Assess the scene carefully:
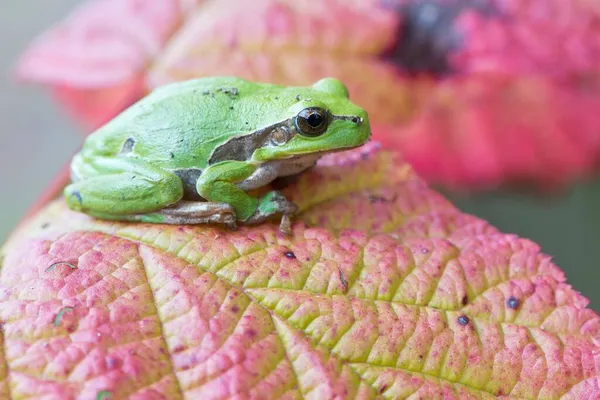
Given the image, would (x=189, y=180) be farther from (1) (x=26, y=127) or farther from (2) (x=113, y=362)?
(1) (x=26, y=127)

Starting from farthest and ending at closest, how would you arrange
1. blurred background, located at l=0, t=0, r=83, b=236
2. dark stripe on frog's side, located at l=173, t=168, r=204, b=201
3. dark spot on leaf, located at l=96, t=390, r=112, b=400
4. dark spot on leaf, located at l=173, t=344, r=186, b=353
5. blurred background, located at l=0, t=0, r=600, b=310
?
1. blurred background, located at l=0, t=0, r=83, b=236
2. blurred background, located at l=0, t=0, r=600, b=310
3. dark stripe on frog's side, located at l=173, t=168, r=204, b=201
4. dark spot on leaf, located at l=173, t=344, r=186, b=353
5. dark spot on leaf, located at l=96, t=390, r=112, b=400

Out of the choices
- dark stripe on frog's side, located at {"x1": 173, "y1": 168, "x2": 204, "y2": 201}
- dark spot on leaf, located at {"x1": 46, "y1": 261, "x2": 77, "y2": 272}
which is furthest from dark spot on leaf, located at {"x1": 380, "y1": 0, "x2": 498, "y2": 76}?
dark spot on leaf, located at {"x1": 46, "y1": 261, "x2": 77, "y2": 272}

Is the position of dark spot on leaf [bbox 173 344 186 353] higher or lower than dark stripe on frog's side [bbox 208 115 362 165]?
lower

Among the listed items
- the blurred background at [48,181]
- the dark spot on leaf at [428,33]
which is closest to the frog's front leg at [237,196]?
the dark spot on leaf at [428,33]

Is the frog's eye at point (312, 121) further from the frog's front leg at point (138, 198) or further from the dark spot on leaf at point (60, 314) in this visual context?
the dark spot on leaf at point (60, 314)

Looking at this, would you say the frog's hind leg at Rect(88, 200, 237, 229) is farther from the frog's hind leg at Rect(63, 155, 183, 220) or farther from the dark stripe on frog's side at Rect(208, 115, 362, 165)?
the dark stripe on frog's side at Rect(208, 115, 362, 165)

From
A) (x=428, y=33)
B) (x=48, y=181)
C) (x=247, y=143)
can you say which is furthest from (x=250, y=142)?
(x=48, y=181)
